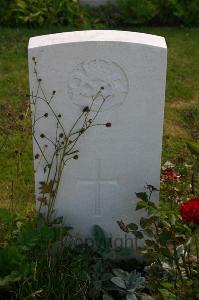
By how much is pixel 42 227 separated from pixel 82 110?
62 cm

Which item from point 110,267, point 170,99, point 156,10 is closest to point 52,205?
point 110,267

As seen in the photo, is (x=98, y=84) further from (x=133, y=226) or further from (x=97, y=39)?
(x=133, y=226)

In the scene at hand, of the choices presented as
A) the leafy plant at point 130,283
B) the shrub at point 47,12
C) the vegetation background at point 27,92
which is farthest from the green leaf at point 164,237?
the shrub at point 47,12

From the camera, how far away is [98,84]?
10.3ft

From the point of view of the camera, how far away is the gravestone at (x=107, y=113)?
3.06 metres

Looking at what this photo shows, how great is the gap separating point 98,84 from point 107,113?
16cm

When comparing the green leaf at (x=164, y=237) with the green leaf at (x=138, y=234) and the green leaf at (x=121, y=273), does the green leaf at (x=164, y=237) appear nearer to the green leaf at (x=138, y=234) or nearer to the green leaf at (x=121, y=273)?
the green leaf at (x=138, y=234)

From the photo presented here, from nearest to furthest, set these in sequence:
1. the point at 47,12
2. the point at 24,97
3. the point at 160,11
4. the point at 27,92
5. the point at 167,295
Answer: the point at 167,295 → the point at 24,97 → the point at 27,92 → the point at 47,12 → the point at 160,11

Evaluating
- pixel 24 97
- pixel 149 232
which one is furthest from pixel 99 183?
pixel 24 97

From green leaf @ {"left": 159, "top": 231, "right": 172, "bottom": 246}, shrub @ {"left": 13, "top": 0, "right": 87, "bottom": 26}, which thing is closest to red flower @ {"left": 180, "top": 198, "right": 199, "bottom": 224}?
green leaf @ {"left": 159, "top": 231, "right": 172, "bottom": 246}

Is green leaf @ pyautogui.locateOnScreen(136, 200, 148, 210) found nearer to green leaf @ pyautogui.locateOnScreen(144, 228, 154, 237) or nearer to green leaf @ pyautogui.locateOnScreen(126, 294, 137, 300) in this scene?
green leaf @ pyautogui.locateOnScreen(144, 228, 154, 237)

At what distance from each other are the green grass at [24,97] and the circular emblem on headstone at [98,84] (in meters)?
0.63

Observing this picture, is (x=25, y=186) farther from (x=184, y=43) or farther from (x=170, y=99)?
(x=184, y=43)

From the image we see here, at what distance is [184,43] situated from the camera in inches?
278
